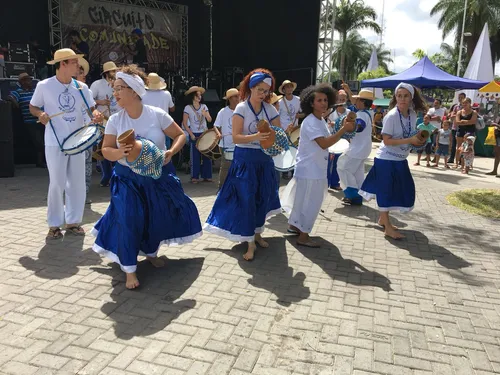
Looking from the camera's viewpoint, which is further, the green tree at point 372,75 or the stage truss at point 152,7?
the green tree at point 372,75

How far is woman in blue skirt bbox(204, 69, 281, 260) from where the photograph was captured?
409 centimetres

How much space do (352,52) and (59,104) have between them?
49005 mm

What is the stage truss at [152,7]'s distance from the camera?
12461 millimetres

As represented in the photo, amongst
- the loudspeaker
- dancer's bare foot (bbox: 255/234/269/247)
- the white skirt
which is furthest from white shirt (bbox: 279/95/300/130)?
the loudspeaker

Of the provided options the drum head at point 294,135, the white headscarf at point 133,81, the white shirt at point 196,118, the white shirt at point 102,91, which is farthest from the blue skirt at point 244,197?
the white shirt at point 196,118

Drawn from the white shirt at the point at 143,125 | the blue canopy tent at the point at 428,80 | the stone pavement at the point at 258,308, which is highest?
the blue canopy tent at the point at 428,80

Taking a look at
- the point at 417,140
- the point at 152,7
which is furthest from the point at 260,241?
the point at 152,7

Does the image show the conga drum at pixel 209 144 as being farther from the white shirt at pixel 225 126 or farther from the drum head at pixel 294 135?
the drum head at pixel 294 135

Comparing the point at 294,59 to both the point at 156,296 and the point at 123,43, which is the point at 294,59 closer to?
the point at 123,43

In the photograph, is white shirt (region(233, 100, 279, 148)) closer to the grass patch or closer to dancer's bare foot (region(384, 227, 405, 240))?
dancer's bare foot (region(384, 227, 405, 240))

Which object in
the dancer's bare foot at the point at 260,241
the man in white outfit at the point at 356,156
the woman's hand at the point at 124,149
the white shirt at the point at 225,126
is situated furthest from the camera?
the white shirt at the point at 225,126

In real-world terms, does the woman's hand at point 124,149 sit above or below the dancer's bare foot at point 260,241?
above

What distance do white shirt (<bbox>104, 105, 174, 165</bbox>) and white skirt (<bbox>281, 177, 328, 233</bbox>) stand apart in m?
1.75

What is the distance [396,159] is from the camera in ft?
16.5
